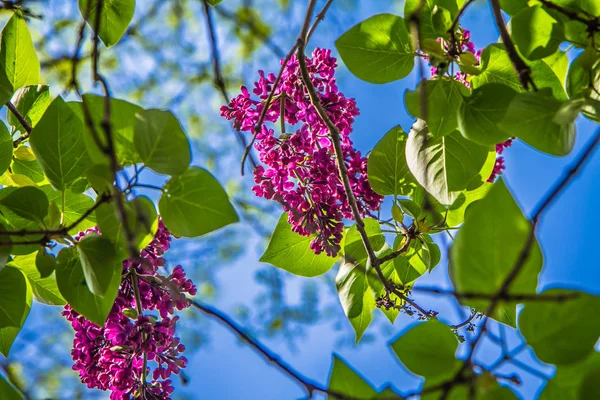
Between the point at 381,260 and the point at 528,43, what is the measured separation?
1.25 ft

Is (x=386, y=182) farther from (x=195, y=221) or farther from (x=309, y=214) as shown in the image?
(x=195, y=221)

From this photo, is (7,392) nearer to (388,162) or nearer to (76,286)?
(76,286)

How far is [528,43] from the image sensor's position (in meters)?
0.68

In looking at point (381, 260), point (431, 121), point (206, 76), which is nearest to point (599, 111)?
point (431, 121)

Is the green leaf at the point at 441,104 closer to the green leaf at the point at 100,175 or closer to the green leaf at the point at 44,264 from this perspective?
the green leaf at the point at 100,175

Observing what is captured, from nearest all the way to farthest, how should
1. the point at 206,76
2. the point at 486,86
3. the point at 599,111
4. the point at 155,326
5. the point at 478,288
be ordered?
the point at 478,288
the point at 599,111
the point at 486,86
the point at 155,326
the point at 206,76

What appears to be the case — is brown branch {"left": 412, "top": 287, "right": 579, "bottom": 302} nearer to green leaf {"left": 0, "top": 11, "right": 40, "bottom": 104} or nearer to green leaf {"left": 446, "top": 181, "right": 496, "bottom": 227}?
green leaf {"left": 446, "top": 181, "right": 496, "bottom": 227}

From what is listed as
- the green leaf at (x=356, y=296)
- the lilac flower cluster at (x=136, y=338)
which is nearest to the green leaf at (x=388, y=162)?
the green leaf at (x=356, y=296)

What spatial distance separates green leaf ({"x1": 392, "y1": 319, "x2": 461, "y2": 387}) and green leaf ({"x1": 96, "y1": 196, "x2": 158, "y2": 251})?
310 mm

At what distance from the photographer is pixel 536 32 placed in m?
0.67

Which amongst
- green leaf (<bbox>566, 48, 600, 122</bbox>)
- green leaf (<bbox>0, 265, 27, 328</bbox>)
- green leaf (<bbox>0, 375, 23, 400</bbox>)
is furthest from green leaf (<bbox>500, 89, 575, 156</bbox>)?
green leaf (<bbox>0, 265, 27, 328</bbox>)

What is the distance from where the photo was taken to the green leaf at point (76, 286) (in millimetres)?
710

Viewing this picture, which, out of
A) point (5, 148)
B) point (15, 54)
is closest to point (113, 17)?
point (15, 54)

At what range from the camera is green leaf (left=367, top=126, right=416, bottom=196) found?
0.94m
